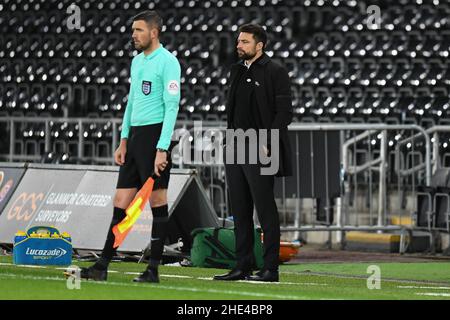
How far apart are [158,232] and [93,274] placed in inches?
21.5

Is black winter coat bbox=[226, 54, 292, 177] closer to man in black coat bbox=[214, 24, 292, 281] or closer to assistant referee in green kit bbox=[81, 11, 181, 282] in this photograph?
man in black coat bbox=[214, 24, 292, 281]

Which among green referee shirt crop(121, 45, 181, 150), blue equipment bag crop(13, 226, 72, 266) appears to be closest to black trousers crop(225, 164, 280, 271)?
green referee shirt crop(121, 45, 181, 150)

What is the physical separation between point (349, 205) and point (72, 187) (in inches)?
178

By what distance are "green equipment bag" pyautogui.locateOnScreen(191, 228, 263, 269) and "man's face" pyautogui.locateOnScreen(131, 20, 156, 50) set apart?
3319 millimetres

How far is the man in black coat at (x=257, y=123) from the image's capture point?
9.17 meters

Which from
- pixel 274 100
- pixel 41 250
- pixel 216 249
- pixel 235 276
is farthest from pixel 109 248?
pixel 216 249

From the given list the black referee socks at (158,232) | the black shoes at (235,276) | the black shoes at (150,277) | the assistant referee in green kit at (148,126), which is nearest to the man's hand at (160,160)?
the assistant referee in green kit at (148,126)

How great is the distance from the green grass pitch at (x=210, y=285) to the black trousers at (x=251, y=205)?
28cm

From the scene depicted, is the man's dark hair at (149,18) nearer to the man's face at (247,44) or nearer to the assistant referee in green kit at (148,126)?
the assistant referee in green kit at (148,126)

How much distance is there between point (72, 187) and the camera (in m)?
12.9

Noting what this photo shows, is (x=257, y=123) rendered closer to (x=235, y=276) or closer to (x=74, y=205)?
(x=235, y=276)
